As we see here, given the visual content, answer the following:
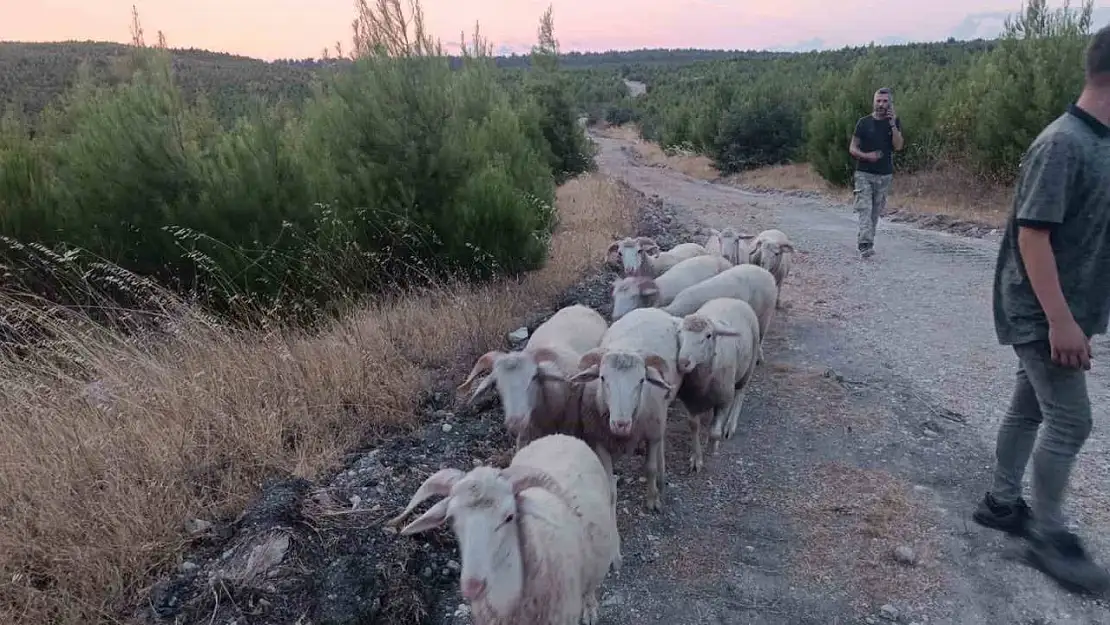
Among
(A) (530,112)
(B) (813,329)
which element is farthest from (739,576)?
(A) (530,112)

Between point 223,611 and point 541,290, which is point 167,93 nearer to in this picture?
point 541,290

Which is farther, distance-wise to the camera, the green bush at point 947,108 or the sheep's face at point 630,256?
the green bush at point 947,108

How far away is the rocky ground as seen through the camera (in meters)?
3.46

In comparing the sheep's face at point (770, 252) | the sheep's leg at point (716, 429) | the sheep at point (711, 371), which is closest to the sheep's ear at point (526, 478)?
the sheep at point (711, 371)

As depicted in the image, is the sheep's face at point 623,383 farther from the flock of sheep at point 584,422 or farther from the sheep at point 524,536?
the sheep at point 524,536

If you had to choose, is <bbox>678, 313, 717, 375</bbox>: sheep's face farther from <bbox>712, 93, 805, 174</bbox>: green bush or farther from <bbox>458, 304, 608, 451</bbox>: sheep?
<bbox>712, 93, 805, 174</bbox>: green bush

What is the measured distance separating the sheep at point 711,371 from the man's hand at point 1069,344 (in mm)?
2195

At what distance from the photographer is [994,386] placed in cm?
599

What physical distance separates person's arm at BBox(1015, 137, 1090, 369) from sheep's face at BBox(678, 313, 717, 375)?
222 centimetres

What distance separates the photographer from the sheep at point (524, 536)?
105 inches

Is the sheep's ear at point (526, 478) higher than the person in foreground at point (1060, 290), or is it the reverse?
the person in foreground at point (1060, 290)

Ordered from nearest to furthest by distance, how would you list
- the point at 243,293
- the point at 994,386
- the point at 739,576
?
the point at 739,576 → the point at 994,386 → the point at 243,293

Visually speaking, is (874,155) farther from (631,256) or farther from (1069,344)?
(1069,344)

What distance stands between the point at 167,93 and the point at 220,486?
6034mm
